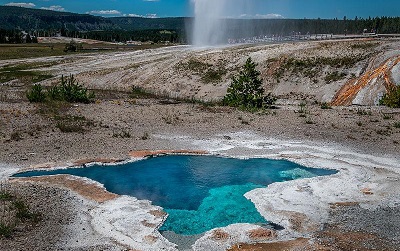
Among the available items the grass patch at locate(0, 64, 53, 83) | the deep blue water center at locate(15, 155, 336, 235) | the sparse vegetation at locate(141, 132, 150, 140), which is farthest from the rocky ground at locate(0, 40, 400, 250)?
the grass patch at locate(0, 64, 53, 83)

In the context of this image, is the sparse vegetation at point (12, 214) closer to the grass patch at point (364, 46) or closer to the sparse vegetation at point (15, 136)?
the sparse vegetation at point (15, 136)

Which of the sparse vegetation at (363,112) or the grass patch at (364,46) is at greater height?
the grass patch at (364,46)

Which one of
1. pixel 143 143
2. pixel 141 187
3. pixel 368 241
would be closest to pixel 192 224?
pixel 141 187

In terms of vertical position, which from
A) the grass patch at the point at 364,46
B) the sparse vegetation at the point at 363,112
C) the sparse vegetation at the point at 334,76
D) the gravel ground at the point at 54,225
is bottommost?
the gravel ground at the point at 54,225

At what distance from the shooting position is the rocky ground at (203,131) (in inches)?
408

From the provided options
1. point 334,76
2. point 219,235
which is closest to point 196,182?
point 219,235

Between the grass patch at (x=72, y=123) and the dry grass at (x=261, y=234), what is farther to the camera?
the grass patch at (x=72, y=123)

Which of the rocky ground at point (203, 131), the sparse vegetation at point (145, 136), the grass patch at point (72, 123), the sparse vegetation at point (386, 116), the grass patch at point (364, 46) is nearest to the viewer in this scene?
the rocky ground at point (203, 131)

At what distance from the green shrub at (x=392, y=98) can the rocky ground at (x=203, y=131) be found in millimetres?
948

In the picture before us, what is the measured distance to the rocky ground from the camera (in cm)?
1038

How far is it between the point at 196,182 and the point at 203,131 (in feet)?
20.7

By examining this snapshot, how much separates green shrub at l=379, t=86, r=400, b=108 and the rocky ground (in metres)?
0.95

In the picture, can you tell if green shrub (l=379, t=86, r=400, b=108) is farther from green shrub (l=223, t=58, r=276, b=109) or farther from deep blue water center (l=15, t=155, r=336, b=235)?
deep blue water center (l=15, t=155, r=336, b=235)

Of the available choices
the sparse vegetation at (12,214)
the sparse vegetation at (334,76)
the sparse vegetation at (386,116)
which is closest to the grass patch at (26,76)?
the sparse vegetation at (334,76)
